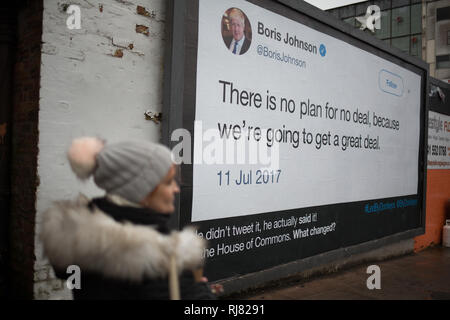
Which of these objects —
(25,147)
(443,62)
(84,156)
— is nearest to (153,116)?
(25,147)

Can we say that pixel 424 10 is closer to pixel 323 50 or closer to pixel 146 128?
pixel 323 50

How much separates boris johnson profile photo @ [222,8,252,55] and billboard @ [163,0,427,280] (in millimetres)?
13

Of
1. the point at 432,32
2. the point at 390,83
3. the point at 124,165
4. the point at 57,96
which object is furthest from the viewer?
the point at 432,32

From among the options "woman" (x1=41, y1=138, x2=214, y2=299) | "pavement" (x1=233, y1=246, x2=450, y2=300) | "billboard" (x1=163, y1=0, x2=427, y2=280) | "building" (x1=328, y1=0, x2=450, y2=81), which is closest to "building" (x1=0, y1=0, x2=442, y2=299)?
"billboard" (x1=163, y1=0, x2=427, y2=280)

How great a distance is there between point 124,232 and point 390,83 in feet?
21.1

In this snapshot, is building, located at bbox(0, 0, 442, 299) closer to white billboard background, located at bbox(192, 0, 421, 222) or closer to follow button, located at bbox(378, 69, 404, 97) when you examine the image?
white billboard background, located at bbox(192, 0, 421, 222)

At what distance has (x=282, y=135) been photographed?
15.2 feet

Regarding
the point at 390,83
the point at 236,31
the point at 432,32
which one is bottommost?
the point at 236,31

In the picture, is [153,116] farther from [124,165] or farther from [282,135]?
[124,165]

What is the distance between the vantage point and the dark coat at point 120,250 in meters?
1.46

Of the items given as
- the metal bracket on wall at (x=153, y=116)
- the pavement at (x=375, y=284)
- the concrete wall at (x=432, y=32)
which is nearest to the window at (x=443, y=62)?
the concrete wall at (x=432, y=32)

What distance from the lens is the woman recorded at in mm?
1464

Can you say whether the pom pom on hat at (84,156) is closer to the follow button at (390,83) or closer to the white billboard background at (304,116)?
the white billboard background at (304,116)

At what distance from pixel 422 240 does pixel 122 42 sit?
24.1ft
